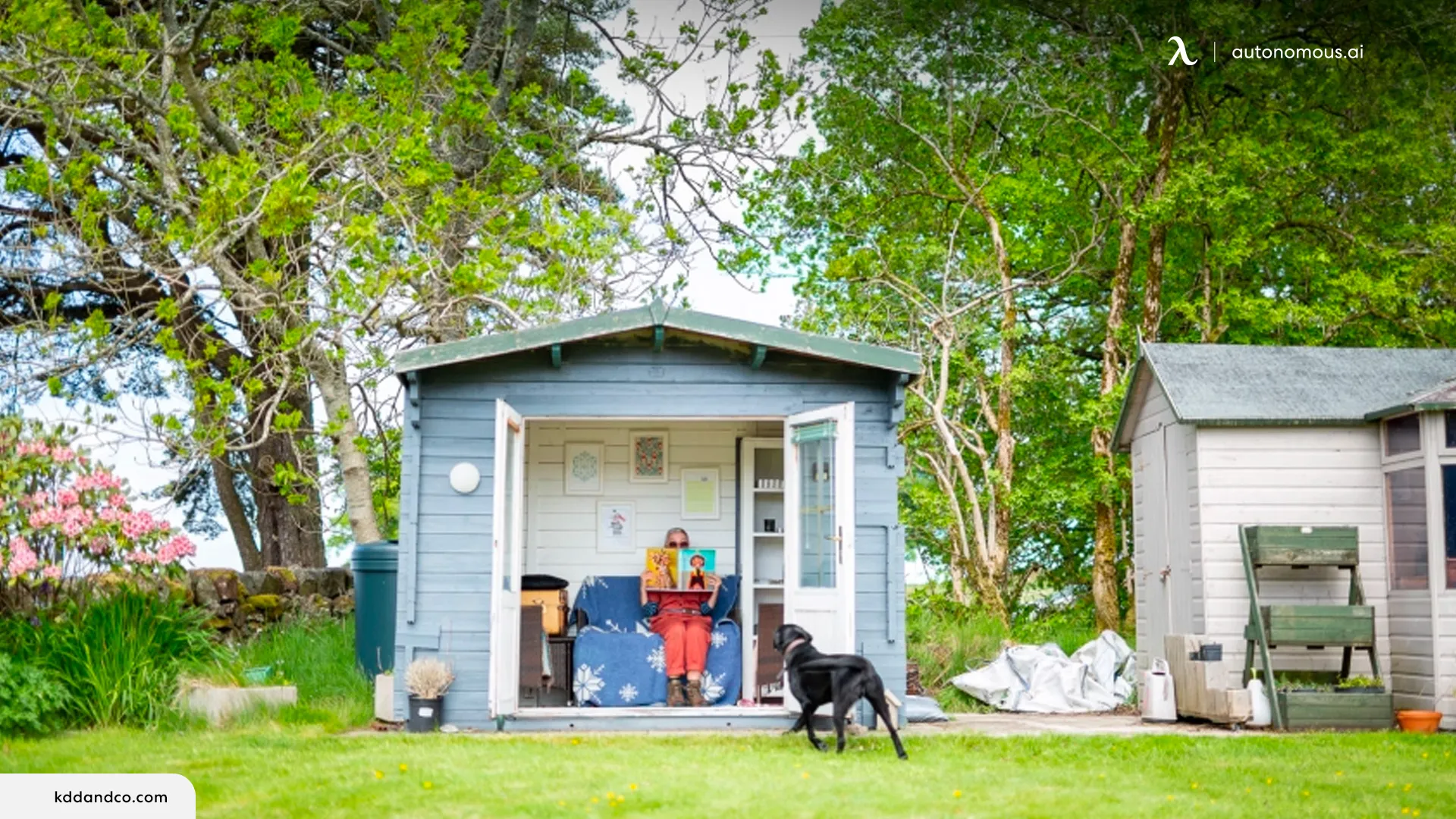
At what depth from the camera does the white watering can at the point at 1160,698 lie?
10.3 metres

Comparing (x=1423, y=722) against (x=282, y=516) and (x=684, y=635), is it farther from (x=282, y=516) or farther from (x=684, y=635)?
(x=282, y=516)

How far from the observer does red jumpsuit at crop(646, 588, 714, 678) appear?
391 inches

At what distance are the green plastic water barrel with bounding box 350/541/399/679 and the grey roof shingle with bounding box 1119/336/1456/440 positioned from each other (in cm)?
538

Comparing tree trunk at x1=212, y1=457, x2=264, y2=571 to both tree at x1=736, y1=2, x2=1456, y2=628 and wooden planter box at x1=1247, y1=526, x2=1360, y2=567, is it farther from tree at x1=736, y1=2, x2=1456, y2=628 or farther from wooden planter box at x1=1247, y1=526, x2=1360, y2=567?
wooden planter box at x1=1247, y1=526, x2=1360, y2=567

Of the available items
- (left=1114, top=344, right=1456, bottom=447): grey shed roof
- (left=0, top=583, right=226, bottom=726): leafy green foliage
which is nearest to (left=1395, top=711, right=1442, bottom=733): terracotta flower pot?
(left=1114, top=344, right=1456, bottom=447): grey shed roof

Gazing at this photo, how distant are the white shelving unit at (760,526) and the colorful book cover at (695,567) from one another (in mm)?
236

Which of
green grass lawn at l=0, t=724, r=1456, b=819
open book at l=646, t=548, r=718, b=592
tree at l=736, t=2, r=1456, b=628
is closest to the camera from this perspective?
green grass lawn at l=0, t=724, r=1456, b=819

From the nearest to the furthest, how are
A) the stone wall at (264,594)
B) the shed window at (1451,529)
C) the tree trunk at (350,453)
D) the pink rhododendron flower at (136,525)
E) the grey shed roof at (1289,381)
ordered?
the pink rhododendron flower at (136,525), the shed window at (1451,529), the grey shed roof at (1289,381), the stone wall at (264,594), the tree trunk at (350,453)

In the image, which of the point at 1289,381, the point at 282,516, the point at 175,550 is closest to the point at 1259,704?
the point at 1289,381

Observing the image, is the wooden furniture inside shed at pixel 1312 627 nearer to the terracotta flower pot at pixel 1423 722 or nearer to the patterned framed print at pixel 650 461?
the terracotta flower pot at pixel 1423 722

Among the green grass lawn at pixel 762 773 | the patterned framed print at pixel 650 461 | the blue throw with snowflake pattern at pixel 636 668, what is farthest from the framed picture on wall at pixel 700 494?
the green grass lawn at pixel 762 773

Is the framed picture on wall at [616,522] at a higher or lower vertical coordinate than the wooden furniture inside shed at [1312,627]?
higher

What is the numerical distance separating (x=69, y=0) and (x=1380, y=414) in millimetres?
10116

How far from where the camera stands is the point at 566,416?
31.2ft
